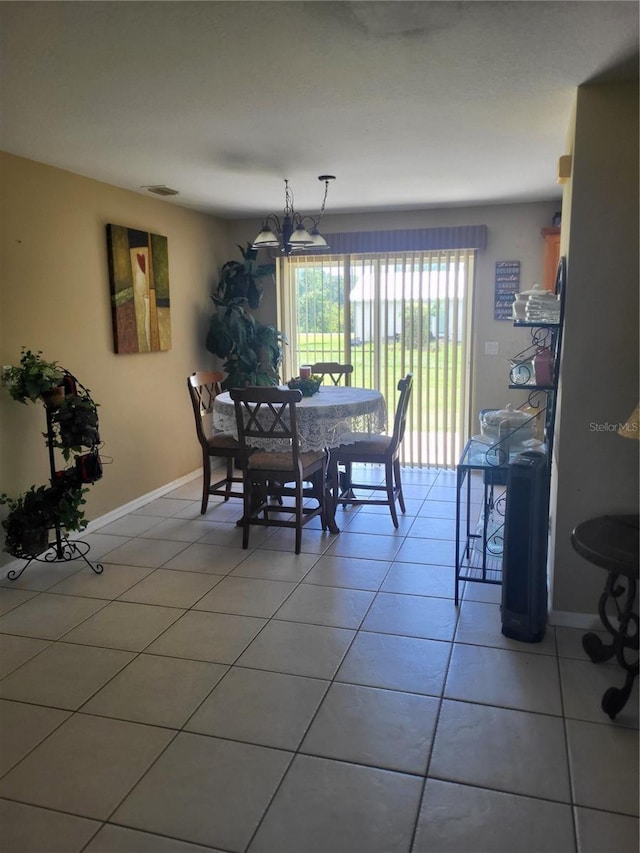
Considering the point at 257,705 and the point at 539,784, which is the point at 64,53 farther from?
the point at 539,784

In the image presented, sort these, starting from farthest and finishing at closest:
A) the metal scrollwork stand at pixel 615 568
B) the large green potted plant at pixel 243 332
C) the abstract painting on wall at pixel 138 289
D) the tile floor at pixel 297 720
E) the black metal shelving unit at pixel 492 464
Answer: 1. the large green potted plant at pixel 243 332
2. the abstract painting on wall at pixel 138 289
3. the black metal shelving unit at pixel 492 464
4. the metal scrollwork stand at pixel 615 568
5. the tile floor at pixel 297 720

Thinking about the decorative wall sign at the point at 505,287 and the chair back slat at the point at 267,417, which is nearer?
the chair back slat at the point at 267,417

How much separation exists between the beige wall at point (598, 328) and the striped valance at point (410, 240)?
2.60m

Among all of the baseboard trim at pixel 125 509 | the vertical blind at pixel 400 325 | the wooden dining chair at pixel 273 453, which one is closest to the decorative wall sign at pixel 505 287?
the vertical blind at pixel 400 325

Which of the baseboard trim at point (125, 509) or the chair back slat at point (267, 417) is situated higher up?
the chair back slat at point (267, 417)

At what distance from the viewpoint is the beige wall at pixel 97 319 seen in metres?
3.43

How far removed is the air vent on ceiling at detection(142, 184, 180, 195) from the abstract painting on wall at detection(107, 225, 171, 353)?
0.98 ft

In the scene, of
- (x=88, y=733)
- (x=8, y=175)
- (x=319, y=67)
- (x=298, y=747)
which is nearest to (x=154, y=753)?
(x=88, y=733)

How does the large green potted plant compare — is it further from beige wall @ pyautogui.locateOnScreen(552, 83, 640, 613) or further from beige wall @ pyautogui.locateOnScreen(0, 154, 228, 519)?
beige wall @ pyautogui.locateOnScreen(552, 83, 640, 613)

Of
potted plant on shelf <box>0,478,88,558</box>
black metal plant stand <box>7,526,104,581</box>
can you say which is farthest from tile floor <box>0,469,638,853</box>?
potted plant on shelf <box>0,478,88,558</box>

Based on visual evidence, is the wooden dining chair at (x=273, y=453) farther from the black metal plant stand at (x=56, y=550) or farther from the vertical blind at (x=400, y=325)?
the vertical blind at (x=400, y=325)

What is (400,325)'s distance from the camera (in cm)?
548

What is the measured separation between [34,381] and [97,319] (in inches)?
40.5

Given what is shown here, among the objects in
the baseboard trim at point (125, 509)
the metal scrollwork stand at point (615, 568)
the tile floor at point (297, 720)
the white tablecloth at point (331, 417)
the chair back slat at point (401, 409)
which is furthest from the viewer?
the chair back slat at point (401, 409)
